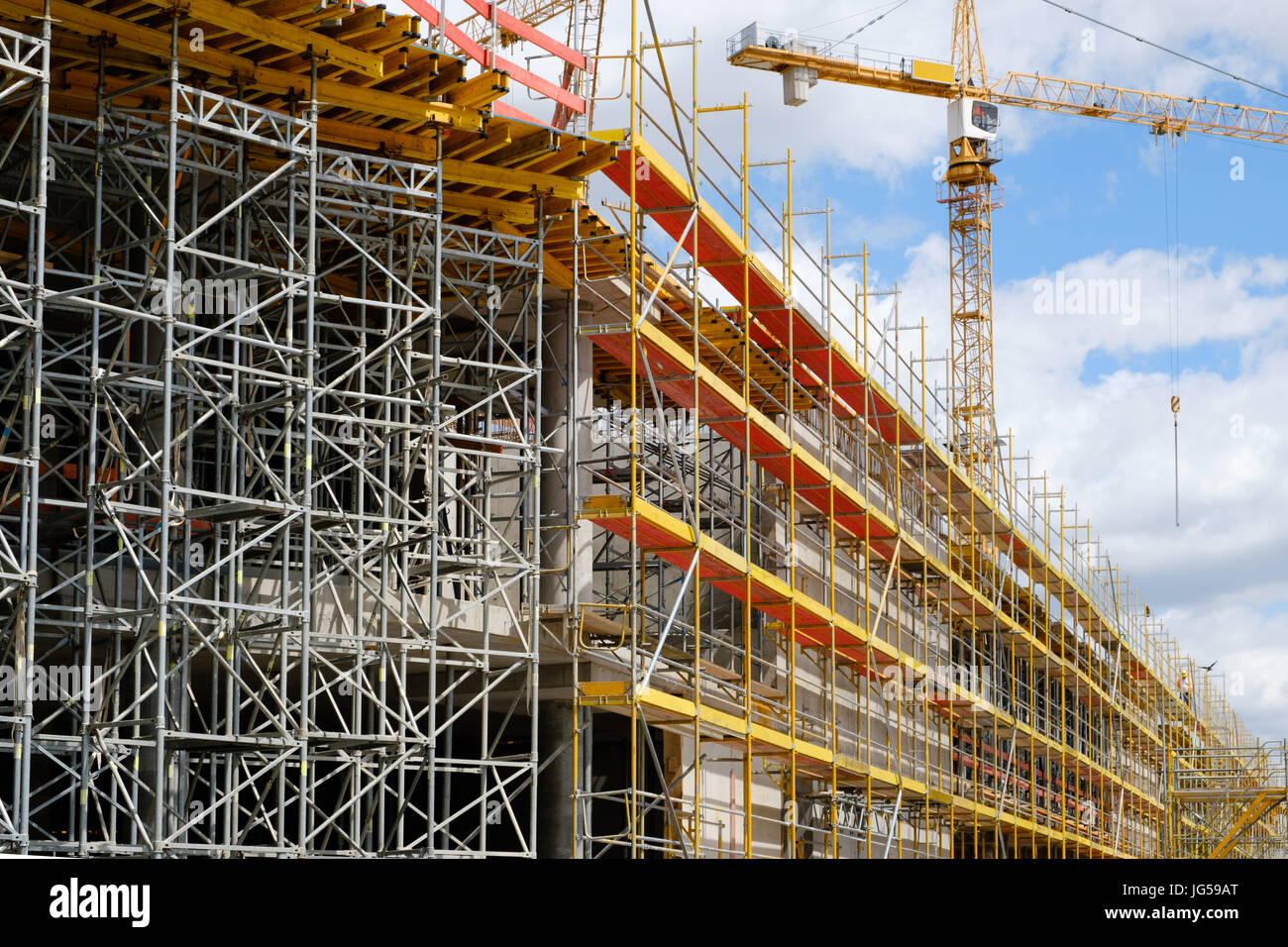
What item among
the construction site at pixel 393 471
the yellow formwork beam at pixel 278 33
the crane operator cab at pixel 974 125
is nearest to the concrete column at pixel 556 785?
the construction site at pixel 393 471

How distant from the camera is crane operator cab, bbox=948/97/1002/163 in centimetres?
7344

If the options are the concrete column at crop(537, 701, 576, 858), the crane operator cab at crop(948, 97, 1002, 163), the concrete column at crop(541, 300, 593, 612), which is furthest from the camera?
the crane operator cab at crop(948, 97, 1002, 163)

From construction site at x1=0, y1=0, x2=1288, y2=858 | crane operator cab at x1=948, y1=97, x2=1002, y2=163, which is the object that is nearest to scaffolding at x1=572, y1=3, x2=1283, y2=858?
construction site at x1=0, y1=0, x2=1288, y2=858

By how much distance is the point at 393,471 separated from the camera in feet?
81.6

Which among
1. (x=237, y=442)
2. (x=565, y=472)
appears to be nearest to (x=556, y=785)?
(x=565, y=472)

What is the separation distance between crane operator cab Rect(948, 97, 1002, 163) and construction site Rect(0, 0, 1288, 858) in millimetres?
39687

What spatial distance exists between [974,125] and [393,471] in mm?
54289

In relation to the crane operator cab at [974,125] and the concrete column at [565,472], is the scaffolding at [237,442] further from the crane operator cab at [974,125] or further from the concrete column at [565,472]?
the crane operator cab at [974,125]

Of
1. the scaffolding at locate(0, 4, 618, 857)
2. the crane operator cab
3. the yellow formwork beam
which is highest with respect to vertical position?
the crane operator cab

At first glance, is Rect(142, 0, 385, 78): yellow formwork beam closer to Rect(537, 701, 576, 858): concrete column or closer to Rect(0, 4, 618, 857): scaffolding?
Rect(0, 4, 618, 857): scaffolding

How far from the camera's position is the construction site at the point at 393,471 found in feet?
57.2

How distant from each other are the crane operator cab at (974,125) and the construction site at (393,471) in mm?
39687

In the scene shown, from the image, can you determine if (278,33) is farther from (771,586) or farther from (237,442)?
(771,586)
